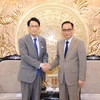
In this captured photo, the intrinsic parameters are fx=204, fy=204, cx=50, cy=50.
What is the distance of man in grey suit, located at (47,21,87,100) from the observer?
258cm

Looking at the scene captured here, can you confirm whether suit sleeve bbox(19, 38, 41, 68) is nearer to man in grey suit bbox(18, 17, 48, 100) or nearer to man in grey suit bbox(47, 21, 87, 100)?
man in grey suit bbox(18, 17, 48, 100)

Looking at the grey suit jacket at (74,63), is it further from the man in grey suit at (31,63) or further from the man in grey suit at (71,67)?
the man in grey suit at (31,63)

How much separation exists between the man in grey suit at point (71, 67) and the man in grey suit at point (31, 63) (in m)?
0.31

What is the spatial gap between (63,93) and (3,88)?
52.2 inches

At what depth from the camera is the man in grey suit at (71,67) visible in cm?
258

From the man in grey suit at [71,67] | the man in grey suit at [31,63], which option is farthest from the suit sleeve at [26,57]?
the man in grey suit at [71,67]

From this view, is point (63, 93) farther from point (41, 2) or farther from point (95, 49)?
point (41, 2)

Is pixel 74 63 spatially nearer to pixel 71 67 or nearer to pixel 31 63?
pixel 71 67

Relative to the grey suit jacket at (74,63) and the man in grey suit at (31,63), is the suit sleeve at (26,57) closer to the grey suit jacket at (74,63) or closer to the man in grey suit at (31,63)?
the man in grey suit at (31,63)

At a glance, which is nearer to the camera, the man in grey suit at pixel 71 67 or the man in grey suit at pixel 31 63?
the man in grey suit at pixel 71 67

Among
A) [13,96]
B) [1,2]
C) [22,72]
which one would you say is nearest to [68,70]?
[22,72]

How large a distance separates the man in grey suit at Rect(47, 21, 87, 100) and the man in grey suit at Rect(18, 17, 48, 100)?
310mm

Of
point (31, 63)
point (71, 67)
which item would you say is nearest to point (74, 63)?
point (71, 67)

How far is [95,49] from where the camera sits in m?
3.96
